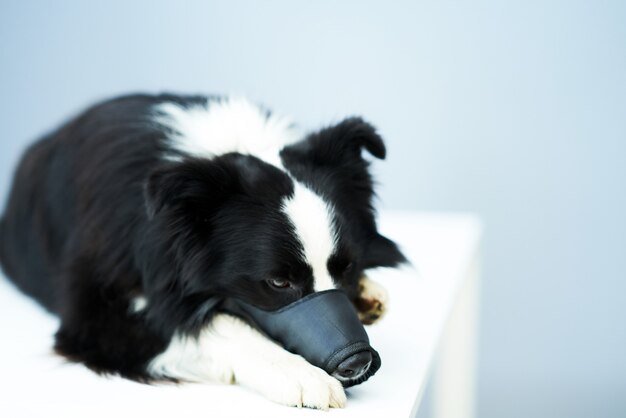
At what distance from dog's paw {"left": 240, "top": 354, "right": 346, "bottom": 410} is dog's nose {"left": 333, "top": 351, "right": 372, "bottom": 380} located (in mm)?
17

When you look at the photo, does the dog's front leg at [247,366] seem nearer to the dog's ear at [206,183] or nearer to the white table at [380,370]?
the white table at [380,370]

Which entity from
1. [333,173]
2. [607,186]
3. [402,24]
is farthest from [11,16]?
[607,186]

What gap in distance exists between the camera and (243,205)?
1.41 m

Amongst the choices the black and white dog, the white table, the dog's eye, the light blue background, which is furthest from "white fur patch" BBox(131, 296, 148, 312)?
the light blue background

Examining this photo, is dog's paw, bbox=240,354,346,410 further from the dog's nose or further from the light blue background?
the light blue background

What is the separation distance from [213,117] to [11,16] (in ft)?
5.88

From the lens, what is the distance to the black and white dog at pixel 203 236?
136 cm

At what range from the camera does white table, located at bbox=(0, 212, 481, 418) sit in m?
1.26

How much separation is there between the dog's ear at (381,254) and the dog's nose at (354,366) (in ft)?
1.22

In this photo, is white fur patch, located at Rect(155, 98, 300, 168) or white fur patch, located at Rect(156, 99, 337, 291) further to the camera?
white fur patch, located at Rect(155, 98, 300, 168)

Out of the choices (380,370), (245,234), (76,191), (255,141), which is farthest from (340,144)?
(76,191)

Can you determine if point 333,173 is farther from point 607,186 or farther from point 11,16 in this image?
point 11,16

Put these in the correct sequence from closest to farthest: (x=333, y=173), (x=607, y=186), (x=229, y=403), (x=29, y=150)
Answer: (x=229, y=403)
(x=333, y=173)
(x=29, y=150)
(x=607, y=186)

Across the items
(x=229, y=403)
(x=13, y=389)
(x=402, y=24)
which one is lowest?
(x=13, y=389)
